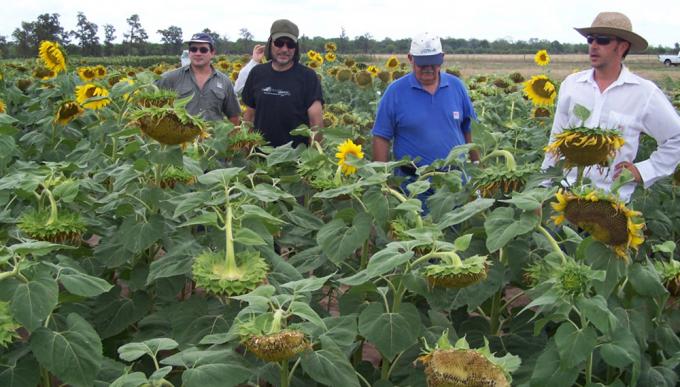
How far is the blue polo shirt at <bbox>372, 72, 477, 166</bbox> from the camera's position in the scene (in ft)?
13.8

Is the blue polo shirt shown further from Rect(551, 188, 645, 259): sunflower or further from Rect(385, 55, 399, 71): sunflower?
Rect(385, 55, 399, 71): sunflower

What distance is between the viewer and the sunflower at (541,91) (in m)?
5.41

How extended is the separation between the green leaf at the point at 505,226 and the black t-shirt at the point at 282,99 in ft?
9.17

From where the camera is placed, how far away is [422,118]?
421cm

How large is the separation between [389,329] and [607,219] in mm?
562

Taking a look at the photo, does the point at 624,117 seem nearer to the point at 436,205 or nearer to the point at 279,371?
the point at 436,205

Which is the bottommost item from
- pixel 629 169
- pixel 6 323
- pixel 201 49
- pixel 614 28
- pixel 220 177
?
pixel 6 323

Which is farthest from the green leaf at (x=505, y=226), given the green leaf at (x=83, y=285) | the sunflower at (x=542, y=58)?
the sunflower at (x=542, y=58)

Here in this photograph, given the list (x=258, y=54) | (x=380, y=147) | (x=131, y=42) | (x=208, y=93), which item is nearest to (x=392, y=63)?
(x=258, y=54)

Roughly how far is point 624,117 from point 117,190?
6.66 ft

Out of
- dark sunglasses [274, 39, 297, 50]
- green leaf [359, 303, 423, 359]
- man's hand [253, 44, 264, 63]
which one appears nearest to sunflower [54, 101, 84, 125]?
dark sunglasses [274, 39, 297, 50]

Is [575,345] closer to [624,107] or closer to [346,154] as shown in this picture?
[346,154]

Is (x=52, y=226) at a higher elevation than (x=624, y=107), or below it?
below

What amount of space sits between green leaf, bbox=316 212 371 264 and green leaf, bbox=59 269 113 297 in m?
0.62
